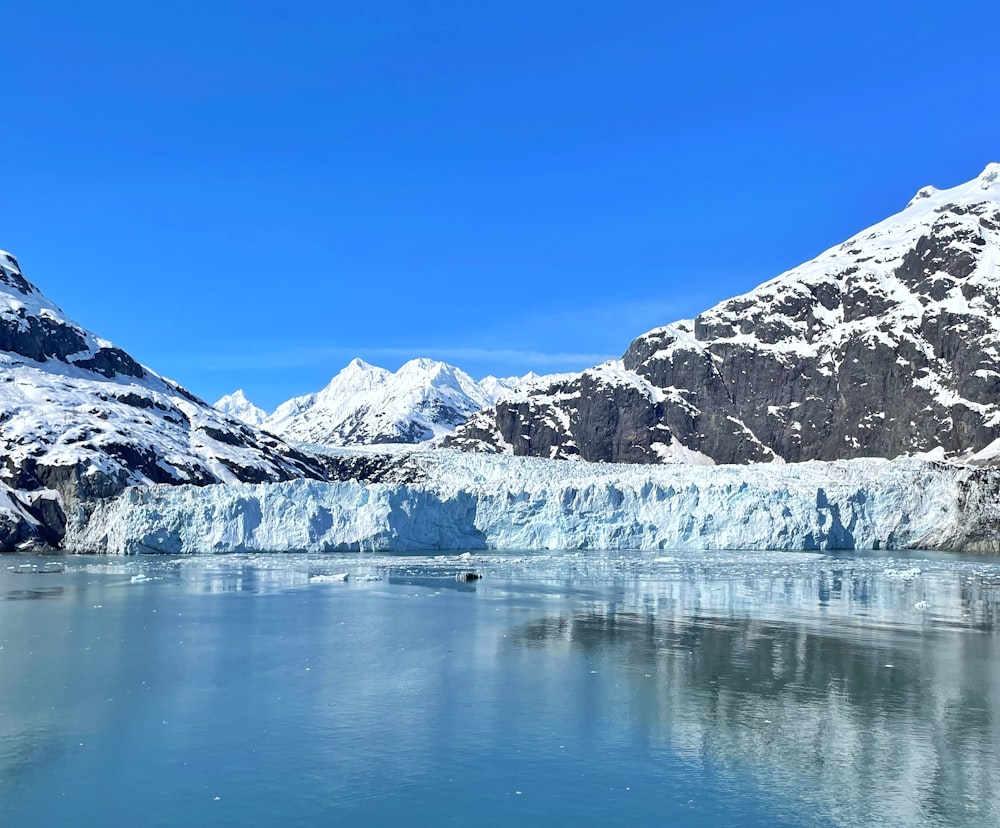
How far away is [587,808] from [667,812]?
0.98 m

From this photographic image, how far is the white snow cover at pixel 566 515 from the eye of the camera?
57500mm

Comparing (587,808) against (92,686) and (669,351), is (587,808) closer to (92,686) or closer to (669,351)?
(92,686)

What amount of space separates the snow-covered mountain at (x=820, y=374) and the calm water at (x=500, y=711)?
120m

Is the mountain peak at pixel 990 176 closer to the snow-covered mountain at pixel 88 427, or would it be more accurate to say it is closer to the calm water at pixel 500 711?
the snow-covered mountain at pixel 88 427

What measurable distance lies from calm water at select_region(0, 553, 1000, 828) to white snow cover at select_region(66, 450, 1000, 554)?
24633mm

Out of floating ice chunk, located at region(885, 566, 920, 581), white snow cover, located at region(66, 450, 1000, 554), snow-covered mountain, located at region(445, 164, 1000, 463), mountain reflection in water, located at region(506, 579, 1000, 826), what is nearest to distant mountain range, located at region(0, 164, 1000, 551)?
snow-covered mountain, located at region(445, 164, 1000, 463)

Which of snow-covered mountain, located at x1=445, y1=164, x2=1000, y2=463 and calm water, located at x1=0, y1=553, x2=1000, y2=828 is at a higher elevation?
snow-covered mountain, located at x1=445, y1=164, x2=1000, y2=463

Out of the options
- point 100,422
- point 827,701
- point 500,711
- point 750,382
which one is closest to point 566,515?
point 100,422

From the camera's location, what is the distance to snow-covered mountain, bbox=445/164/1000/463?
141 metres

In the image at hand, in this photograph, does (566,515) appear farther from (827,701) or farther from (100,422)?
(827,701)

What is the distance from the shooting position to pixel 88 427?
265 feet

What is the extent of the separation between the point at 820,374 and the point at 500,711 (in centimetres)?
14888

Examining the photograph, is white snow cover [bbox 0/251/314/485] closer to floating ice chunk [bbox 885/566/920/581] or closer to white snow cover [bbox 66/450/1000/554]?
white snow cover [bbox 66/450/1000/554]

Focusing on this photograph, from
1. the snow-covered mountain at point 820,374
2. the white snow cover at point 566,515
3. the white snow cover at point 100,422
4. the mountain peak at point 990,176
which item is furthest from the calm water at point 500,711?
the mountain peak at point 990,176
